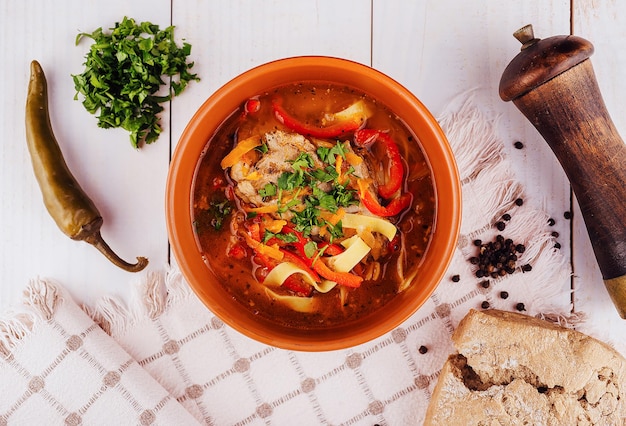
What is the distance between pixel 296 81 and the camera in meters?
2.73

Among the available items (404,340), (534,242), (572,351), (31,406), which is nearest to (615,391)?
(572,351)

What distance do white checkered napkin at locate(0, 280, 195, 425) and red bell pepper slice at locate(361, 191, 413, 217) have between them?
4.20ft

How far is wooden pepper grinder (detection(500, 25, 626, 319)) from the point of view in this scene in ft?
8.86

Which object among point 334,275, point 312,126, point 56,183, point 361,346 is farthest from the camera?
point 361,346

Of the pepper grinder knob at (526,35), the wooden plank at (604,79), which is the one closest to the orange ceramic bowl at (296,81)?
the pepper grinder knob at (526,35)

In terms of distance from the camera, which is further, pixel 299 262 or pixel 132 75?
pixel 132 75

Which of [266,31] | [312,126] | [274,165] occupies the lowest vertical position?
[274,165]

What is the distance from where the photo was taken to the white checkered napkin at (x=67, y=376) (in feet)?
9.77

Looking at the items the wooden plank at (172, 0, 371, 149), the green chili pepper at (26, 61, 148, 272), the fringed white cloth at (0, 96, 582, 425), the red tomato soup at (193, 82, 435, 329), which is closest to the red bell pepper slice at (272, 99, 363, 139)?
the red tomato soup at (193, 82, 435, 329)

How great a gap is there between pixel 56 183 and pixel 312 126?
3.82ft

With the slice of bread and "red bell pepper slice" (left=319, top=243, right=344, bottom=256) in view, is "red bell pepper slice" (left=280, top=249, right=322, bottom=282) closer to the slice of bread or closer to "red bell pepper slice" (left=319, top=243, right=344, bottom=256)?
"red bell pepper slice" (left=319, top=243, right=344, bottom=256)

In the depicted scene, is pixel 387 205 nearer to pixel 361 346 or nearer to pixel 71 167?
pixel 361 346

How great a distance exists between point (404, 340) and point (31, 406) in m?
1.72

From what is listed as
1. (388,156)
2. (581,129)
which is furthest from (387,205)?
(581,129)
